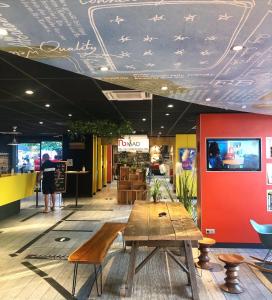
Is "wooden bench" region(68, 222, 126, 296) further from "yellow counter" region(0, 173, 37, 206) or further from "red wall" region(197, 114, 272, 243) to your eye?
"yellow counter" region(0, 173, 37, 206)

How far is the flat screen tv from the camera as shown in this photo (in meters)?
6.04

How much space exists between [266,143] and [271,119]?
46 cm

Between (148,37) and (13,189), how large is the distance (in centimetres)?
675

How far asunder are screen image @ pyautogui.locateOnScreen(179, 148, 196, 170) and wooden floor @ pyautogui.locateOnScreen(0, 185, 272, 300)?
5.70 metres

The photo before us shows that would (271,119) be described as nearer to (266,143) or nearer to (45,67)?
(266,143)

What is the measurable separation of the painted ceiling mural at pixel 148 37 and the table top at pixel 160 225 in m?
1.64

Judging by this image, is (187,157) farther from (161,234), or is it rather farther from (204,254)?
(161,234)

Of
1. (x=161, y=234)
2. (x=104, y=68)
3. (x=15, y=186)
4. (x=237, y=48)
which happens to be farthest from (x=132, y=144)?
(x=237, y=48)

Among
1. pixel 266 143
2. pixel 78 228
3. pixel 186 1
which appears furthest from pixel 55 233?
pixel 186 1

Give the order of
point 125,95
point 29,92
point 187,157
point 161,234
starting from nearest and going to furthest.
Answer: point 161,234
point 125,95
point 29,92
point 187,157

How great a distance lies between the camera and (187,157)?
39.2 ft

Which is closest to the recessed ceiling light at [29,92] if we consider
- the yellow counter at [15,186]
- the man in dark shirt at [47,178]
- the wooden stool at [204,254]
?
the yellow counter at [15,186]

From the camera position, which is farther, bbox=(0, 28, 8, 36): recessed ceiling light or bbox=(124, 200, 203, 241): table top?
bbox=(124, 200, 203, 241): table top

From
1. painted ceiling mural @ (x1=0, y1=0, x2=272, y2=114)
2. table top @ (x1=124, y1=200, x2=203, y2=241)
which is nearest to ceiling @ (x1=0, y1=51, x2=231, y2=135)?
painted ceiling mural @ (x1=0, y1=0, x2=272, y2=114)
